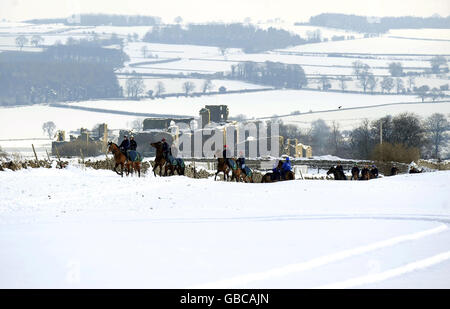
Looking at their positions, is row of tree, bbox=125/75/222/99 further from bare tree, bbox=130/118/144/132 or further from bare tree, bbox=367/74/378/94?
bare tree, bbox=130/118/144/132

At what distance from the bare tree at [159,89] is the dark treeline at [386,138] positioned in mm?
54843

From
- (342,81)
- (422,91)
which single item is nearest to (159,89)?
(342,81)

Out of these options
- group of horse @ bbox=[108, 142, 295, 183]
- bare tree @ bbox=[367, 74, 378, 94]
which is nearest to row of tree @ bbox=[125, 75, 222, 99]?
bare tree @ bbox=[367, 74, 378, 94]

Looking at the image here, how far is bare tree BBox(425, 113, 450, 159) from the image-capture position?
11650 centimetres

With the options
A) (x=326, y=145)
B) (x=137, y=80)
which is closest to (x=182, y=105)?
(x=137, y=80)

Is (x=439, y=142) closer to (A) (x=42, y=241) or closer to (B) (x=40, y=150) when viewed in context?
(B) (x=40, y=150)

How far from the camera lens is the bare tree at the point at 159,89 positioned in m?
193

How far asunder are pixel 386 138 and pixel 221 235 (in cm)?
7313

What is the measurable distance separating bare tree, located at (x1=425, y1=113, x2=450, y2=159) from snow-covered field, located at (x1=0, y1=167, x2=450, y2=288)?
289 feet

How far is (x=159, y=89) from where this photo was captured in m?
195

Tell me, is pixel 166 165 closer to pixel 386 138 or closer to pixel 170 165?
pixel 170 165
